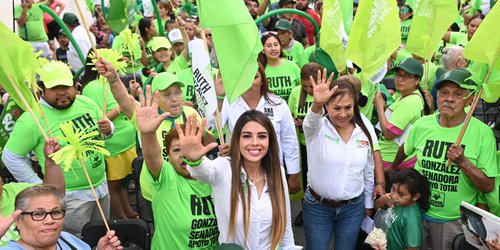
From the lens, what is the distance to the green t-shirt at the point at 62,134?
448 centimetres

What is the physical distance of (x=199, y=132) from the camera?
3.09 metres

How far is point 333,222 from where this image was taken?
4379 mm

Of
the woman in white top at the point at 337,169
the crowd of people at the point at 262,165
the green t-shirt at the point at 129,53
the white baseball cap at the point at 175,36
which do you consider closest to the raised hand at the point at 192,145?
the crowd of people at the point at 262,165

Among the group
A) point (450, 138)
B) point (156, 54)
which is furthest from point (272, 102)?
point (156, 54)

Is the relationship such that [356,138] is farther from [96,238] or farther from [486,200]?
[96,238]

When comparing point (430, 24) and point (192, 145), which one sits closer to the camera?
point (192, 145)

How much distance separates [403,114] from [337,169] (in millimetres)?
1160

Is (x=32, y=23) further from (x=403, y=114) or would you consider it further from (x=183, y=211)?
(x=183, y=211)

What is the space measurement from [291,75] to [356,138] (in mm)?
2205

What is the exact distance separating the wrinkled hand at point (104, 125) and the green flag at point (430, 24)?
280 cm

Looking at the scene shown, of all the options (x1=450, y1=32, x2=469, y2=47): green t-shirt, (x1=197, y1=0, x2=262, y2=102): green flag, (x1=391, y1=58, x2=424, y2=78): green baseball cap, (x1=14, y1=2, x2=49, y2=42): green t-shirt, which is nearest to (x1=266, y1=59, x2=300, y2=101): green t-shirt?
(x1=391, y1=58, x2=424, y2=78): green baseball cap

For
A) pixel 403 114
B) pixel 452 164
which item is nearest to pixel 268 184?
pixel 452 164

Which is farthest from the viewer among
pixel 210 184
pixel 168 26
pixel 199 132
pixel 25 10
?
pixel 25 10

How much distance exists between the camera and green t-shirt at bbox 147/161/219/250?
348 centimetres
